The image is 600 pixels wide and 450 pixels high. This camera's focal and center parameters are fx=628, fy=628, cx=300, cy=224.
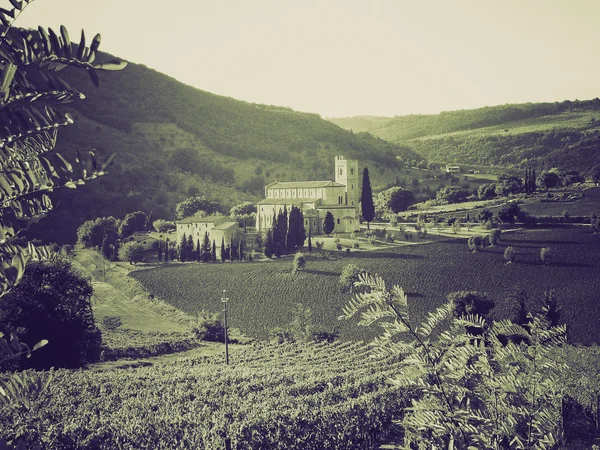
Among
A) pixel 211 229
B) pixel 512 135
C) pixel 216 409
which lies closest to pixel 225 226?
pixel 211 229

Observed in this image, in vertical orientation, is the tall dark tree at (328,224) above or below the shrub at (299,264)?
above

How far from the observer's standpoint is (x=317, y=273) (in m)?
44.0

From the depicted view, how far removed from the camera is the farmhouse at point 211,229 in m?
54.2

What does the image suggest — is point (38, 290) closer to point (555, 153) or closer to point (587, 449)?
point (587, 449)

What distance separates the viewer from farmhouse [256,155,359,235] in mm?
57781

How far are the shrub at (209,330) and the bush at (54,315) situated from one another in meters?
6.32

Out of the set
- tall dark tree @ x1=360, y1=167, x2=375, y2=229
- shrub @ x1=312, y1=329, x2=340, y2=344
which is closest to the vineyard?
→ shrub @ x1=312, y1=329, x2=340, y2=344

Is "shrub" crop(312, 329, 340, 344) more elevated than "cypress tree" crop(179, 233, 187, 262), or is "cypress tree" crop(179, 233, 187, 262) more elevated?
"cypress tree" crop(179, 233, 187, 262)

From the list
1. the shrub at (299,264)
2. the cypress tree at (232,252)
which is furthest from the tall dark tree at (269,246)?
the shrub at (299,264)

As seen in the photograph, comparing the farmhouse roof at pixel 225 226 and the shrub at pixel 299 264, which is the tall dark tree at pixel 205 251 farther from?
the shrub at pixel 299 264

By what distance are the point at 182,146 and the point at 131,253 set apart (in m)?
70.2

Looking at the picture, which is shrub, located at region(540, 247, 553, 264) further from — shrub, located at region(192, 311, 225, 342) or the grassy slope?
the grassy slope

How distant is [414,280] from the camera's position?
4172 centimetres

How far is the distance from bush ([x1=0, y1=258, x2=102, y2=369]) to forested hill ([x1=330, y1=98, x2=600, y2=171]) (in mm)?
58228
